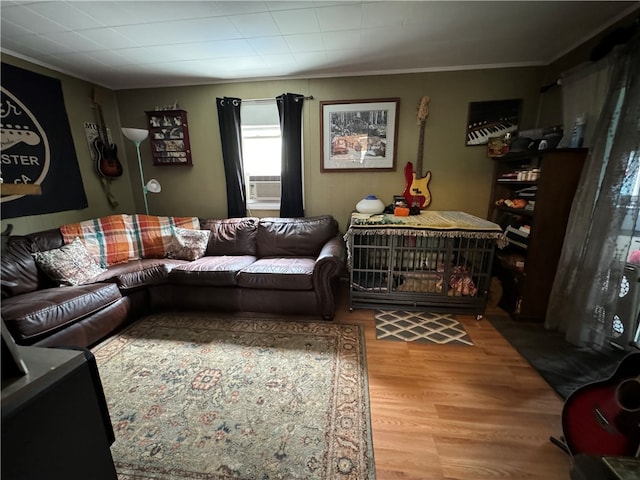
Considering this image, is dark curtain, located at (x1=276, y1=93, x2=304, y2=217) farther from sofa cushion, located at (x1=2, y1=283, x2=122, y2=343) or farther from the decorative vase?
sofa cushion, located at (x1=2, y1=283, x2=122, y2=343)

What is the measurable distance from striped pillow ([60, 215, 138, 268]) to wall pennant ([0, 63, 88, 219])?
353mm

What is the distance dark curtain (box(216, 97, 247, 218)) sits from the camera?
9.89 ft

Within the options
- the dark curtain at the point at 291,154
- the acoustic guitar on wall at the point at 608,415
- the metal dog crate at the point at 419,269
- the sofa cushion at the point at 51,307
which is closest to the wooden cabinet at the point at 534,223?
the metal dog crate at the point at 419,269

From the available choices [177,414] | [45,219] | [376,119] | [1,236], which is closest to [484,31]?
[376,119]

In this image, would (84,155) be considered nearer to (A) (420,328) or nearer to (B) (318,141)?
(B) (318,141)

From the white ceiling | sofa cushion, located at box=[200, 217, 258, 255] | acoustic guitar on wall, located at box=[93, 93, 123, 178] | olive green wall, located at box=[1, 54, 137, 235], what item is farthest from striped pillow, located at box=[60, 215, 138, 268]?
the white ceiling

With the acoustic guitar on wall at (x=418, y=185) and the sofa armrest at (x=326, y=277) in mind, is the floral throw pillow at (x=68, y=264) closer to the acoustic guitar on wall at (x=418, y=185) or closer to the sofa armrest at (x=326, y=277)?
the sofa armrest at (x=326, y=277)

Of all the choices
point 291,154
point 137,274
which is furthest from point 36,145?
point 291,154

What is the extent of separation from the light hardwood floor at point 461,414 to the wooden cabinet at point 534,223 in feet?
1.93

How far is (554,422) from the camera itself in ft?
4.61

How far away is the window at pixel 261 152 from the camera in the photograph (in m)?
3.07

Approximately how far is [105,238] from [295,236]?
1898 mm

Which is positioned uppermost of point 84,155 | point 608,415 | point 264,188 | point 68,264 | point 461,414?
point 84,155

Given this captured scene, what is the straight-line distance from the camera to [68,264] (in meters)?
2.19
